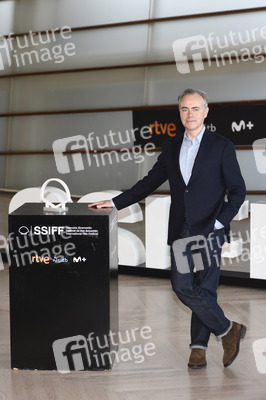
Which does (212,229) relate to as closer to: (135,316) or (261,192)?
(135,316)

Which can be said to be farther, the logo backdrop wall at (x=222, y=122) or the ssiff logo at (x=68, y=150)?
the ssiff logo at (x=68, y=150)

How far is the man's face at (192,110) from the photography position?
2.91 metres

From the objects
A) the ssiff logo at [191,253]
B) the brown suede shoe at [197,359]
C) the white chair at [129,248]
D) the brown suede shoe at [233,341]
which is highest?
the ssiff logo at [191,253]

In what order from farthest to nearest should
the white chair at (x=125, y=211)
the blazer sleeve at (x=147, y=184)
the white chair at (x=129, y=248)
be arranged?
the white chair at (x=125, y=211) < the white chair at (x=129, y=248) < the blazer sleeve at (x=147, y=184)

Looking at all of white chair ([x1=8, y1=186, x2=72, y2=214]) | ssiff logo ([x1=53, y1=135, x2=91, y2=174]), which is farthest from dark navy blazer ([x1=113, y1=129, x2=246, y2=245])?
ssiff logo ([x1=53, y1=135, x2=91, y2=174])

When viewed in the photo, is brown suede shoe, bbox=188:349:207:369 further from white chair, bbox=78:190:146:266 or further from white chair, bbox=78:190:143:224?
white chair, bbox=78:190:143:224

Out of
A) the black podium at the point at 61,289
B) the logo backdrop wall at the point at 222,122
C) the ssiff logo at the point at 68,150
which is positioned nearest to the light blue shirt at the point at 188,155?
the black podium at the point at 61,289

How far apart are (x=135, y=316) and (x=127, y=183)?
20.9 feet

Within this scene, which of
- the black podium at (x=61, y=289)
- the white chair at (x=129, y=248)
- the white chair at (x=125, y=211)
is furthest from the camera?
the white chair at (x=125, y=211)

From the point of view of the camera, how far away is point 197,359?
309cm

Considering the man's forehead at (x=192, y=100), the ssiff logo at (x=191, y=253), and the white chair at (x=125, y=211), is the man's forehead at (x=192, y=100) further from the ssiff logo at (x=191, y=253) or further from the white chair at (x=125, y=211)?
the white chair at (x=125, y=211)

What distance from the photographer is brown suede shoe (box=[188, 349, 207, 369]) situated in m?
3.09

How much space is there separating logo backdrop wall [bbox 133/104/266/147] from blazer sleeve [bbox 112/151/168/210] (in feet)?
20.2

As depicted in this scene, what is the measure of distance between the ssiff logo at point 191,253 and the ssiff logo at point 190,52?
23.0ft
